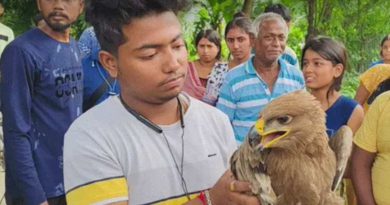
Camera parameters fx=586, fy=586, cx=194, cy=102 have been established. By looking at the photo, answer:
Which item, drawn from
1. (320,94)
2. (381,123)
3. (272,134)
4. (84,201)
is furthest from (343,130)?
(320,94)

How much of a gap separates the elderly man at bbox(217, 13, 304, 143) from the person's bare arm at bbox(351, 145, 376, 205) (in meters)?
1.08

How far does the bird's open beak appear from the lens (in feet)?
7.52

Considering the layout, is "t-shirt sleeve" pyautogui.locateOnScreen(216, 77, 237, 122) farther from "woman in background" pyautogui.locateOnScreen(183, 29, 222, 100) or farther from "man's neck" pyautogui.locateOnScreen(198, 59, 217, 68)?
"man's neck" pyautogui.locateOnScreen(198, 59, 217, 68)

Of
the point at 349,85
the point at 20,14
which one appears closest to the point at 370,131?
the point at 20,14

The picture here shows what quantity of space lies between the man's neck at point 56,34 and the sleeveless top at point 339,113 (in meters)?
1.92

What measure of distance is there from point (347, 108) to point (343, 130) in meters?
1.56

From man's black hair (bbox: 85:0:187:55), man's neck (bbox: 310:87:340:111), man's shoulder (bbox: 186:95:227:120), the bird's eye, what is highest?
man's black hair (bbox: 85:0:187:55)

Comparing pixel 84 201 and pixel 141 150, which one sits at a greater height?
pixel 141 150

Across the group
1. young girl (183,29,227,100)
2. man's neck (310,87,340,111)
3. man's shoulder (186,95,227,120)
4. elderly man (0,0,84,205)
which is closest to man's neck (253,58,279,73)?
man's neck (310,87,340,111)

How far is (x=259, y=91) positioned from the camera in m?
4.58

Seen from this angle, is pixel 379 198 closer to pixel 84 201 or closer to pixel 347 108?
pixel 347 108

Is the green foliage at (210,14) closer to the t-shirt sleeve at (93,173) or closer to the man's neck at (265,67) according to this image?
the man's neck at (265,67)

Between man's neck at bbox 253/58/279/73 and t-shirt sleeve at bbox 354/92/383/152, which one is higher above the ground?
man's neck at bbox 253/58/279/73

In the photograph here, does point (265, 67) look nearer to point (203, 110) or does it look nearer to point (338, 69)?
point (338, 69)
